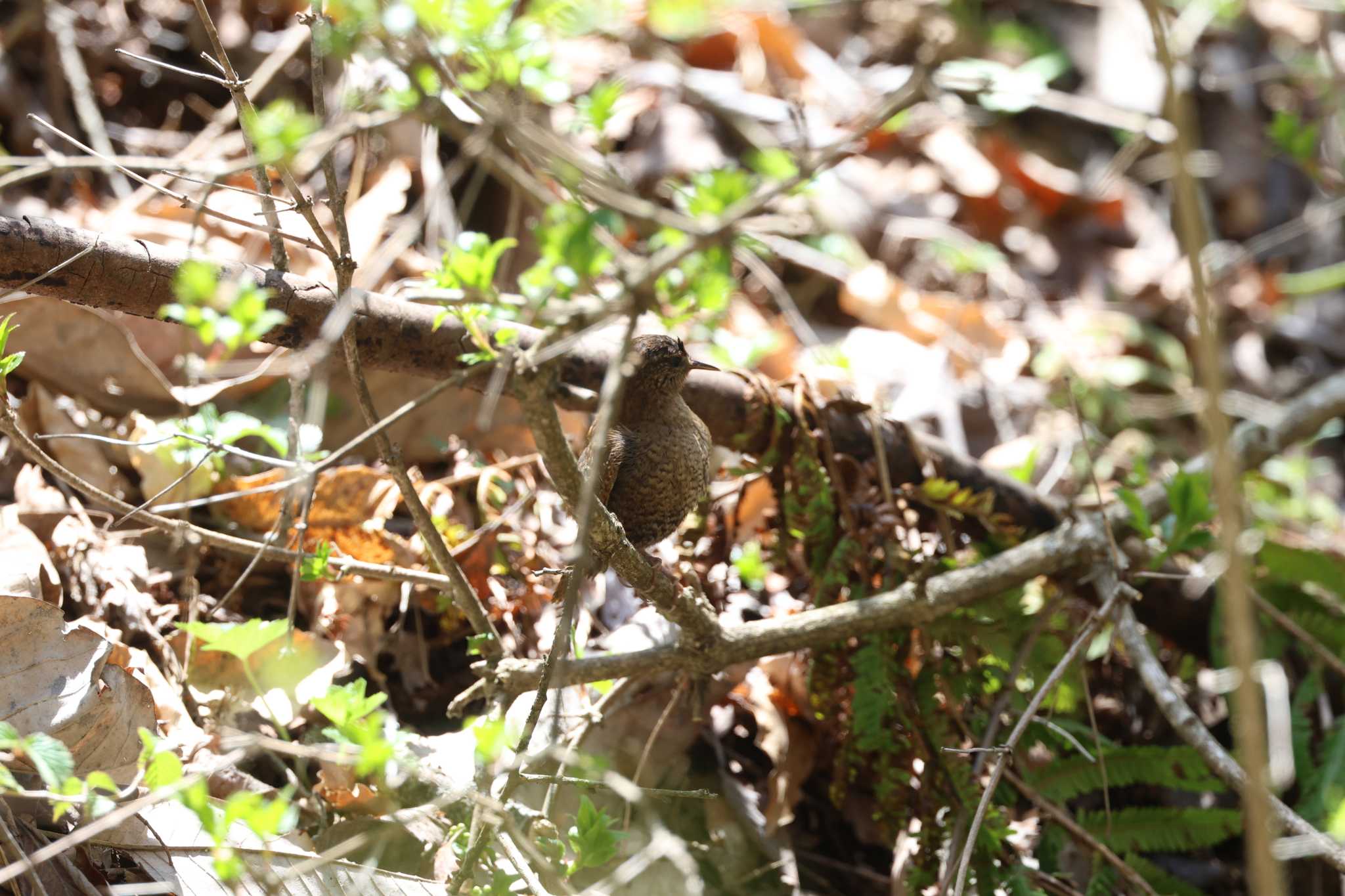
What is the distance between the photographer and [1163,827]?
10.3ft

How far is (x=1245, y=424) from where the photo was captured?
4.33m

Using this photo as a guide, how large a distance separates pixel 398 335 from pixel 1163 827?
2612 millimetres

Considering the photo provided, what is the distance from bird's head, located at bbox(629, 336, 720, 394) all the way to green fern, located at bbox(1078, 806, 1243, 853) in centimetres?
179

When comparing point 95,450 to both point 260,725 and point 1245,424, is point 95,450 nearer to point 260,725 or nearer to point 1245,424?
point 260,725

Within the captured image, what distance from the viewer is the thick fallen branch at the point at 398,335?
2447mm

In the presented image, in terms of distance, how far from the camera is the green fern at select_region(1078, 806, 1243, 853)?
3.11 metres

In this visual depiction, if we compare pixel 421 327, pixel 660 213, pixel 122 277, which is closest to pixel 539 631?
pixel 421 327

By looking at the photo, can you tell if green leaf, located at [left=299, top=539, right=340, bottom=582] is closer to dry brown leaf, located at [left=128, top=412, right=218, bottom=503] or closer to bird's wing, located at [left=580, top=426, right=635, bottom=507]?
bird's wing, located at [left=580, top=426, right=635, bottom=507]

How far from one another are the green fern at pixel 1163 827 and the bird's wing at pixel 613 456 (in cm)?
177

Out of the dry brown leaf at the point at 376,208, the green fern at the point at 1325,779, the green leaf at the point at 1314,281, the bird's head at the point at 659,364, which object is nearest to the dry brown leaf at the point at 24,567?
the bird's head at the point at 659,364

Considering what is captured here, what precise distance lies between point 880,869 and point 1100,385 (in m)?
3.33

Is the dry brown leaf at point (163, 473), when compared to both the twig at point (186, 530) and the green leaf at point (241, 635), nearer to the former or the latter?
the twig at point (186, 530)

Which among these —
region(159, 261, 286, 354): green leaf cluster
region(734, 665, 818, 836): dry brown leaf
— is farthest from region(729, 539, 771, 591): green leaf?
region(159, 261, 286, 354): green leaf cluster

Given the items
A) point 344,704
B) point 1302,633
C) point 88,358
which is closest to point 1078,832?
point 1302,633
